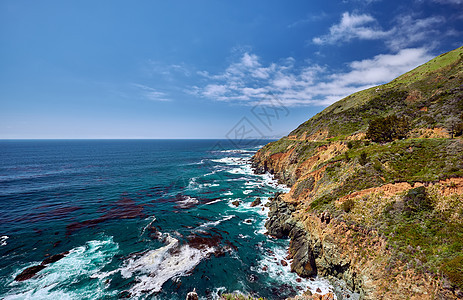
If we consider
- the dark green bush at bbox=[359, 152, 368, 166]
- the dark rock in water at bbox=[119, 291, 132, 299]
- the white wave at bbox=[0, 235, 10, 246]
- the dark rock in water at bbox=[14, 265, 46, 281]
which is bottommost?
the dark rock in water at bbox=[119, 291, 132, 299]

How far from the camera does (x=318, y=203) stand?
27609 millimetres

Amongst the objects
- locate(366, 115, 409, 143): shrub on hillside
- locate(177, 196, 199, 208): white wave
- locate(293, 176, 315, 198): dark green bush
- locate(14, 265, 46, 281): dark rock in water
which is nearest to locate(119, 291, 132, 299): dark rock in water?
locate(14, 265, 46, 281): dark rock in water

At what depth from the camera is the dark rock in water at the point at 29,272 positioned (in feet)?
68.1

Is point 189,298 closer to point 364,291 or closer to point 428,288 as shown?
point 364,291

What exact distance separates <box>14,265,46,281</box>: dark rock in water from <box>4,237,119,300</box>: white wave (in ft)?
1.81

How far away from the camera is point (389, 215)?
19953mm

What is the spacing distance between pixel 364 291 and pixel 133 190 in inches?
2246

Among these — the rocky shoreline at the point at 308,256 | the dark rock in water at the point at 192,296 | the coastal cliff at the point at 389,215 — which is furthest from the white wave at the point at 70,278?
the coastal cliff at the point at 389,215

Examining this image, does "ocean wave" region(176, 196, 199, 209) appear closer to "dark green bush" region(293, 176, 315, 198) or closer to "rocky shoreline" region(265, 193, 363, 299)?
"rocky shoreline" region(265, 193, 363, 299)

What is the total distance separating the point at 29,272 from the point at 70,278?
19.2 feet

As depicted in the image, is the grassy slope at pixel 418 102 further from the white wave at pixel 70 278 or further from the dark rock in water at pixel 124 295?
the white wave at pixel 70 278

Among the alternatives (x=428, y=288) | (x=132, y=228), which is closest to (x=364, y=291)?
(x=428, y=288)

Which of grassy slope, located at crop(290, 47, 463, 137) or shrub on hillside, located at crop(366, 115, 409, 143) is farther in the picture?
grassy slope, located at crop(290, 47, 463, 137)

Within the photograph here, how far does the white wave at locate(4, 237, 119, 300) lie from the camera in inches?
741
